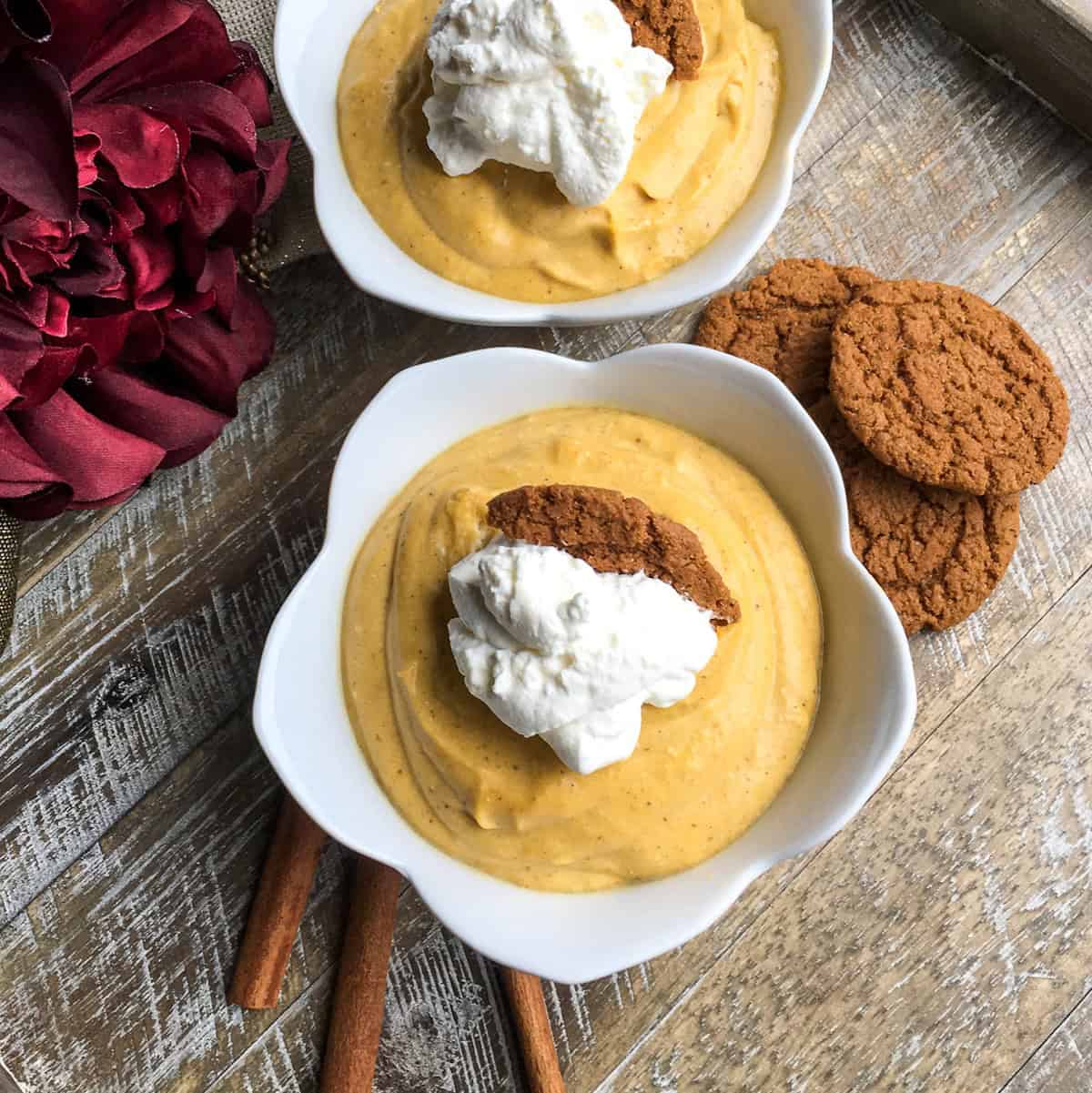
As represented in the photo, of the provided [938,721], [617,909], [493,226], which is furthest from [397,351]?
[938,721]

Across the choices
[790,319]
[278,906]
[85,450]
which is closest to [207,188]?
[85,450]

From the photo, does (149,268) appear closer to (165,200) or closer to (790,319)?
(165,200)

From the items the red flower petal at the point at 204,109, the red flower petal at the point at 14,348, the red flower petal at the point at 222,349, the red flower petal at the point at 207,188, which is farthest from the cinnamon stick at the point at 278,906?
the red flower petal at the point at 204,109

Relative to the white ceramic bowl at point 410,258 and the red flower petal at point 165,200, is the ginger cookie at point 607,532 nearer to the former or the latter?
the white ceramic bowl at point 410,258

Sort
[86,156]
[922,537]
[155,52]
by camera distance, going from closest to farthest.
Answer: [86,156] < [155,52] < [922,537]

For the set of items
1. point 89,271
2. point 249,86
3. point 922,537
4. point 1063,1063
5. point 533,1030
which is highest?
point 249,86

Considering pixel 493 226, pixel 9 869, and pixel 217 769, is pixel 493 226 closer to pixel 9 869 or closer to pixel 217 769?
pixel 217 769

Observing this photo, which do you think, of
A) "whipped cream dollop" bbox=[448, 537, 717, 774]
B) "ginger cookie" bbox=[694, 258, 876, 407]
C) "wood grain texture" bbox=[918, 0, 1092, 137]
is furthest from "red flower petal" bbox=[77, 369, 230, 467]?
"wood grain texture" bbox=[918, 0, 1092, 137]
